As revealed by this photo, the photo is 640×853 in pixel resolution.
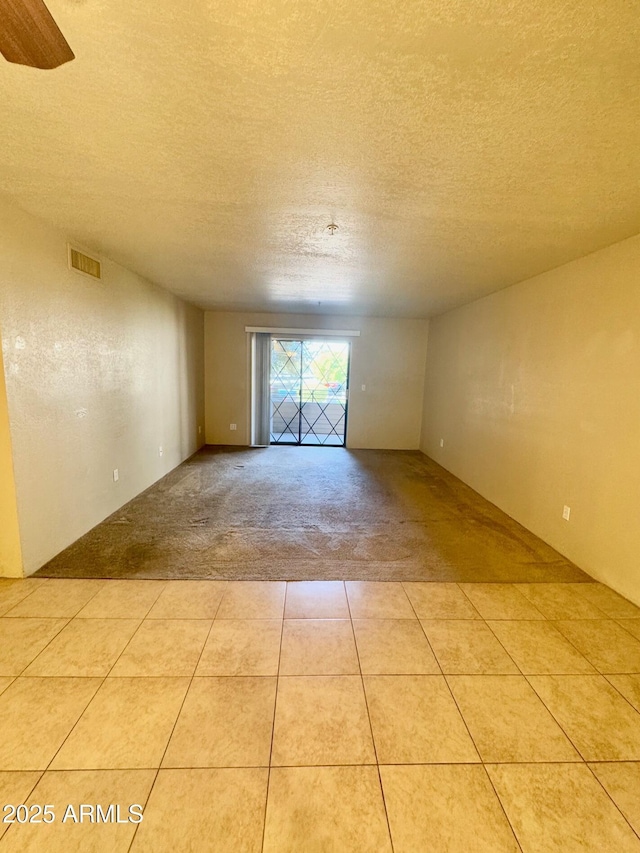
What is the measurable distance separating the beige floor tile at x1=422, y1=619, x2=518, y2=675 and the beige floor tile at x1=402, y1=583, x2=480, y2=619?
1.7 inches

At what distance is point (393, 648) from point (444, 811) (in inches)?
23.2

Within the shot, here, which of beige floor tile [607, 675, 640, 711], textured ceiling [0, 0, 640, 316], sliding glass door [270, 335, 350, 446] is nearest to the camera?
textured ceiling [0, 0, 640, 316]

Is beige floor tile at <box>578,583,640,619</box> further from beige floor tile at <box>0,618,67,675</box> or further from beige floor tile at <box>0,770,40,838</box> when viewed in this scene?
beige floor tile at <box>0,618,67,675</box>

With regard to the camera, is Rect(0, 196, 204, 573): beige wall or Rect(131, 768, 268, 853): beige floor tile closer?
Rect(131, 768, 268, 853): beige floor tile

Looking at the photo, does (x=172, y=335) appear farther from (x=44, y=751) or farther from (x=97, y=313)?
(x=44, y=751)

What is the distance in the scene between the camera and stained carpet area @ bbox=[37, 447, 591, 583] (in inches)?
83.7

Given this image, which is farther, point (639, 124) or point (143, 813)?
point (639, 124)

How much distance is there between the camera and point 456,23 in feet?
2.66

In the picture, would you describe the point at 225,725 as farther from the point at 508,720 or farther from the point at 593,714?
the point at 593,714

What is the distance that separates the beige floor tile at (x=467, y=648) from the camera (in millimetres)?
1444

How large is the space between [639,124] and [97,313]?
3111 millimetres

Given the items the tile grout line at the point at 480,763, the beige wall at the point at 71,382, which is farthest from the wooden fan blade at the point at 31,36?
the tile grout line at the point at 480,763

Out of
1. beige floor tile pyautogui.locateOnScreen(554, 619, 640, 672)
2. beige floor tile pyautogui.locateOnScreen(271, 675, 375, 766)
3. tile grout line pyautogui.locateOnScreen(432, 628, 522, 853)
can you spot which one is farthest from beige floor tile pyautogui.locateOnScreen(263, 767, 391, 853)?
beige floor tile pyautogui.locateOnScreen(554, 619, 640, 672)

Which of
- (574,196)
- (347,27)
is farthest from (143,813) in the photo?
(574,196)
